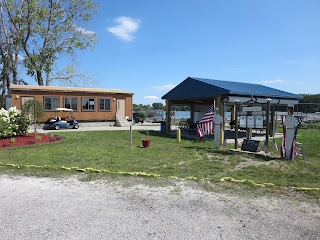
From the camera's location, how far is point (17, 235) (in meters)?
3.25

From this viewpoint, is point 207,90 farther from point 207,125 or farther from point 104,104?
point 104,104

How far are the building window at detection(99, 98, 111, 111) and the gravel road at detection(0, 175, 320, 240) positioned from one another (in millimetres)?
19453

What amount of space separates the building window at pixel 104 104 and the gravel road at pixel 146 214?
19.5m

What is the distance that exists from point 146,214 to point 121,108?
2231 centimetres

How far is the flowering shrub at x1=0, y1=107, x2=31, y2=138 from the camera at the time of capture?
1242 centimetres

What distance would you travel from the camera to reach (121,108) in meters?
25.7

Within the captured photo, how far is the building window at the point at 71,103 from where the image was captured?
22.6 metres

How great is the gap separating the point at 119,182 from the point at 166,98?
1361 cm

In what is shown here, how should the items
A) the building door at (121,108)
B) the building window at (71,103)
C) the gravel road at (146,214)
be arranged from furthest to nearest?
the building door at (121,108), the building window at (71,103), the gravel road at (146,214)

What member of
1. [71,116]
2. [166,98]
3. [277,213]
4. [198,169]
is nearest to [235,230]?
[277,213]

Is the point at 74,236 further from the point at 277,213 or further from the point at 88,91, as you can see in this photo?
the point at 88,91

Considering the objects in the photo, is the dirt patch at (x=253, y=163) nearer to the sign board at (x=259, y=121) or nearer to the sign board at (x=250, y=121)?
the sign board at (x=250, y=121)

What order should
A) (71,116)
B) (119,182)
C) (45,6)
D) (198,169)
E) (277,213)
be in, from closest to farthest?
1. (277,213)
2. (119,182)
3. (198,169)
4. (71,116)
5. (45,6)

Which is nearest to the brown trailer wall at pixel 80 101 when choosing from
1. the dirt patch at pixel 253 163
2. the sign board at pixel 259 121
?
the sign board at pixel 259 121
